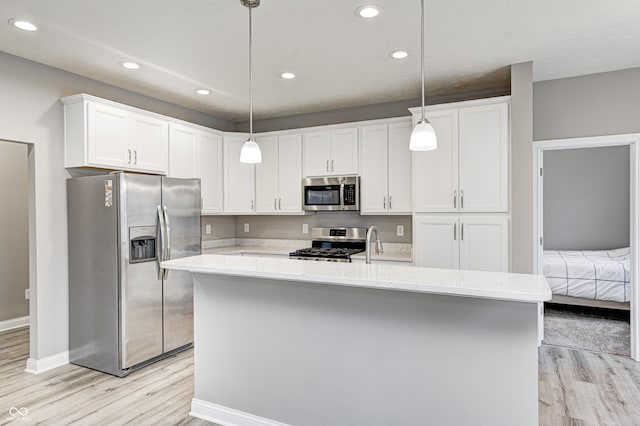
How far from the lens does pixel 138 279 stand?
11.1ft

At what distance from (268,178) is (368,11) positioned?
286cm

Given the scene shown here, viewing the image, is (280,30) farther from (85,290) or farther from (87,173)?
(85,290)

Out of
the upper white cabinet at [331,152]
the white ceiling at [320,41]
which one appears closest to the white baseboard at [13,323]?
the white ceiling at [320,41]

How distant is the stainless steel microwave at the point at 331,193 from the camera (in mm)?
4484

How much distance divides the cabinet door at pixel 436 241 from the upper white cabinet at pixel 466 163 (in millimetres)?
108

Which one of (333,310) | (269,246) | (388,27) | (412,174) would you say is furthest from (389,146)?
(333,310)

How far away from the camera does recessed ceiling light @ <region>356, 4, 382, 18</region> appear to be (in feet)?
8.05

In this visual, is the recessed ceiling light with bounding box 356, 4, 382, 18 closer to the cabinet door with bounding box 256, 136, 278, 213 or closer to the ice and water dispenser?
the ice and water dispenser

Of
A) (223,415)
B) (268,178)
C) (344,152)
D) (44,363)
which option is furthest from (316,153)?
(44,363)

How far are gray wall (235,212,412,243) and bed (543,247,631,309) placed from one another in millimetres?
2163

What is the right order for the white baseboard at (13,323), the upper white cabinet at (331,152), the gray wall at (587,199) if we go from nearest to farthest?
the white baseboard at (13,323)
the upper white cabinet at (331,152)
the gray wall at (587,199)

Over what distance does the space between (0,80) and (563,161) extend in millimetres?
7473

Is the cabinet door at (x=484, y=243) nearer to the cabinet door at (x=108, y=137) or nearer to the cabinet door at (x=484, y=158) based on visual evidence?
the cabinet door at (x=484, y=158)

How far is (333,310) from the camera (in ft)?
7.20
